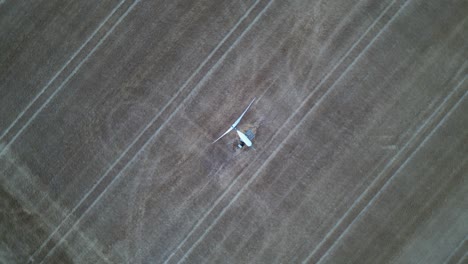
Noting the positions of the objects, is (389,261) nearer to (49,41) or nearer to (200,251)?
(200,251)

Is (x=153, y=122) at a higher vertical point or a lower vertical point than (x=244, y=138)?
lower

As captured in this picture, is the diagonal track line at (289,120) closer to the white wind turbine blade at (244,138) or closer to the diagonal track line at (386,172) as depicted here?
the white wind turbine blade at (244,138)

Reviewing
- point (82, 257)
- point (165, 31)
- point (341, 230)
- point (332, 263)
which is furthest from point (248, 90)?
point (82, 257)

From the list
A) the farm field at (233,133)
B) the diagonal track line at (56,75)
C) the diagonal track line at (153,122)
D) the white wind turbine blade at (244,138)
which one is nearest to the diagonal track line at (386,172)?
the farm field at (233,133)

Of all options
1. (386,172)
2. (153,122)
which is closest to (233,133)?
(153,122)

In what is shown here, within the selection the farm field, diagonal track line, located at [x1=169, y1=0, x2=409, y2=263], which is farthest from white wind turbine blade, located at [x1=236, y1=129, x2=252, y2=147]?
diagonal track line, located at [x1=169, y1=0, x2=409, y2=263]

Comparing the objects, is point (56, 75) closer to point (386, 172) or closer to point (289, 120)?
point (289, 120)

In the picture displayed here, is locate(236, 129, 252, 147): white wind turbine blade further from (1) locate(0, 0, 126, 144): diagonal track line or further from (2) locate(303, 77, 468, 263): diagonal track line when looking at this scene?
(1) locate(0, 0, 126, 144): diagonal track line

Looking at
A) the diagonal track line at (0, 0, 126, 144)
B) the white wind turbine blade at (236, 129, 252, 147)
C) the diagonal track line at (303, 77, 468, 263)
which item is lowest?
the diagonal track line at (0, 0, 126, 144)

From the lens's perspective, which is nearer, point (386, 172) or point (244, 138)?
point (244, 138)
